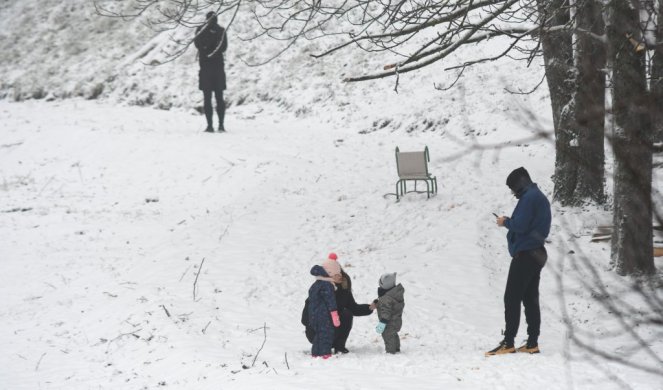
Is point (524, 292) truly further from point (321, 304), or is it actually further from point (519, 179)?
point (321, 304)

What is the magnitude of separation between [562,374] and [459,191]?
6.50 m

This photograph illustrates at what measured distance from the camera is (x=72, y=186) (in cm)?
1323

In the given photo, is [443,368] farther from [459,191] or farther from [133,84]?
[133,84]

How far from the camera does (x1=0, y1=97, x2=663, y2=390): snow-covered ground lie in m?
6.07

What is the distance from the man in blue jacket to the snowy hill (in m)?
0.23

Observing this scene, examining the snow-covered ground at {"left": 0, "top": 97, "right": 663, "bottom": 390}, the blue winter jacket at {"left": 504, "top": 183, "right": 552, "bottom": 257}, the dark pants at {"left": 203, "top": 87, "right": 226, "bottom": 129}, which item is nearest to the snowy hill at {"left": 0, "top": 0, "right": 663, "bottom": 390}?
the snow-covered ground at {"left": 0, "top": 97, "right": 663, "bottom": 390}

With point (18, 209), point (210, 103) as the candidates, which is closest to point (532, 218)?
point (18, 209)

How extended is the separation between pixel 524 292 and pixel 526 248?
0.46m

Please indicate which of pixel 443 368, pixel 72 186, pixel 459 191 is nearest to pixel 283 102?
pixel 72 186

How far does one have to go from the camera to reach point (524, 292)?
5.89 meters

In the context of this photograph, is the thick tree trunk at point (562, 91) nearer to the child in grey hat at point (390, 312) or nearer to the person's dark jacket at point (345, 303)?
the child in grey hat at point (390, 312)

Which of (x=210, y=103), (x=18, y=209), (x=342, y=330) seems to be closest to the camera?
(x=342, y=330)

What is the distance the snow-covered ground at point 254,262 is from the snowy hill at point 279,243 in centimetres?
4

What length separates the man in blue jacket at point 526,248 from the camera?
18.7ft
